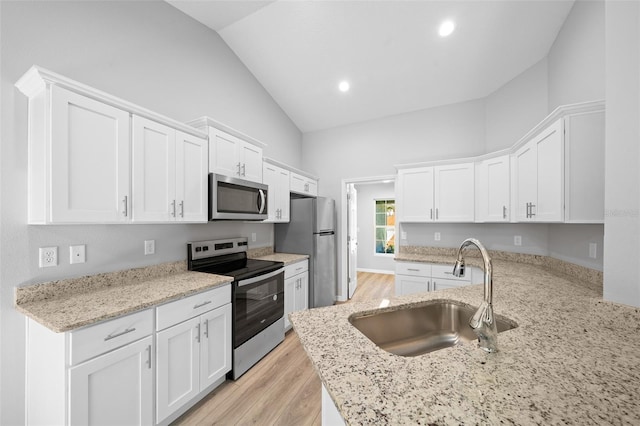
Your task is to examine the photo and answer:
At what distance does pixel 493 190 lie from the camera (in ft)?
9.59

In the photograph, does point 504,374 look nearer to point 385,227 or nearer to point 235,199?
point 235,199

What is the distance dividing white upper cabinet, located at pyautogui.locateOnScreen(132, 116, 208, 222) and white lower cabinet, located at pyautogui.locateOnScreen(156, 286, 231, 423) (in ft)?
2.26

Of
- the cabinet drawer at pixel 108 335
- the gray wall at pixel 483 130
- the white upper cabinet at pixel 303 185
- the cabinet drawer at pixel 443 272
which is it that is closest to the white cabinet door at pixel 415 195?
the gray wall at pixel 483 130

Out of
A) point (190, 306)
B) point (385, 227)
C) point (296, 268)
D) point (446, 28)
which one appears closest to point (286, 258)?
point (296, 268)

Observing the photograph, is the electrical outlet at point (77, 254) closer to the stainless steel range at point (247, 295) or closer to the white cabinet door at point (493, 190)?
the stainless steel range at point (247, 295)

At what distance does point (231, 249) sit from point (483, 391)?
102 inches

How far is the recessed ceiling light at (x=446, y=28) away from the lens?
251 cm

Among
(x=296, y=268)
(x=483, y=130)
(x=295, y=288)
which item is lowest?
(x=295, y=288)

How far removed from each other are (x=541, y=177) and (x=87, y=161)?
3394 mm

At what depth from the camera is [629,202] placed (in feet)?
3.56

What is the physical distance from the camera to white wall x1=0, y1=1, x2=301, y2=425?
4.65 ft

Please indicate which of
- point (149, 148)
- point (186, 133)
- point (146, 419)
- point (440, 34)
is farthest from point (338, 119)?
point (146, 419)

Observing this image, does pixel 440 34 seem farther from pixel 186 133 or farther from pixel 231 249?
pixel 231 249

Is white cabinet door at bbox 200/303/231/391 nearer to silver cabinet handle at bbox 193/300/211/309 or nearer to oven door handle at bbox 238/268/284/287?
silver cabinet handle at bbox 193/300/211/309
